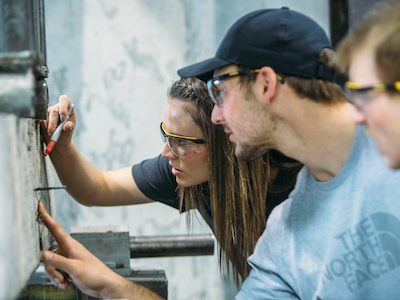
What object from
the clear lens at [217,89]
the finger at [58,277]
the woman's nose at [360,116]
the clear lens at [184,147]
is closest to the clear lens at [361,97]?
the woman's nose at [360,116]

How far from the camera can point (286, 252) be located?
3.36ft

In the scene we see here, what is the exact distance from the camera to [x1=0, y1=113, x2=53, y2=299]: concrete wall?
611mm

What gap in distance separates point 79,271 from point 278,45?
85 centimetres

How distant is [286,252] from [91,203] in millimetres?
919

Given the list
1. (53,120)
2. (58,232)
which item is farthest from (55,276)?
(53,120)

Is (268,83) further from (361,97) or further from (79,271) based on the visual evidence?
(79,271)

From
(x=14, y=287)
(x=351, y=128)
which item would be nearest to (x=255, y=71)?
(x=351, y=128)

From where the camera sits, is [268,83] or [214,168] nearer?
[268,83]

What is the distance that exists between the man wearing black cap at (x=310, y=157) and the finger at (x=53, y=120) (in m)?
0.55

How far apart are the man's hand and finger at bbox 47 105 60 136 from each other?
33cm

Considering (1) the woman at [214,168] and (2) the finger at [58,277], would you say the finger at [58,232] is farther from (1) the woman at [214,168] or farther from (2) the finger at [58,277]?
(1) the woman at [214,168]

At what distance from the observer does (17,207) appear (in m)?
0.69

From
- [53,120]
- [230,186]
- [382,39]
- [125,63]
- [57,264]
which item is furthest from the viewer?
[125,63]

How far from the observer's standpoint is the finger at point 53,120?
1186mm
